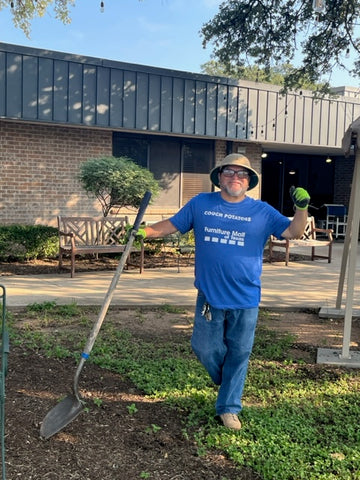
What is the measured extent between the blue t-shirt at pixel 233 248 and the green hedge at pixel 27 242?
22.9ft

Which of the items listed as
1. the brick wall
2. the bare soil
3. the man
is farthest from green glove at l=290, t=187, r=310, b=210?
the brick wall

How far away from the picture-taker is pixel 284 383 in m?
4.31

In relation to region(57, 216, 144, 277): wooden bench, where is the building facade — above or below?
above

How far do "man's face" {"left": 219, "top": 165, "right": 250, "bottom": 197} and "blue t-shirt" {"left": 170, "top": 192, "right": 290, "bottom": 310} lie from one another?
0.07 m

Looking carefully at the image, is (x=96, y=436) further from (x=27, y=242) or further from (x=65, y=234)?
(x=27, y=242)

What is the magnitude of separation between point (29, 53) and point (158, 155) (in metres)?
3.82

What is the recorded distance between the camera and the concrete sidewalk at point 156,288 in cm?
705

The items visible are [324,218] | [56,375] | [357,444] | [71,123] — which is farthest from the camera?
[324,218]

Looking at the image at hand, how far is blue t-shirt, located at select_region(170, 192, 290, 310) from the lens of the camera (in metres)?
3.36

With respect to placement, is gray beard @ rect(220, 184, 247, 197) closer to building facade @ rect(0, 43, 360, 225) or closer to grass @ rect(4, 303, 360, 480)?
grass @ rect(4, 303, 360, 480)

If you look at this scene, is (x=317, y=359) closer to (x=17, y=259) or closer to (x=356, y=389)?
(x=356, y=389)

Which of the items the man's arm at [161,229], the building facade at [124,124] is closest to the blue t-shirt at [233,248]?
the man's arm at [161,229]

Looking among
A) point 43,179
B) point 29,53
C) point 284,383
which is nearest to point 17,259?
point 43,179

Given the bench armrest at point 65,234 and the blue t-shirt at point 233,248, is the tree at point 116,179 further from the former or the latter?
the blue t-shirt at point 233,248
